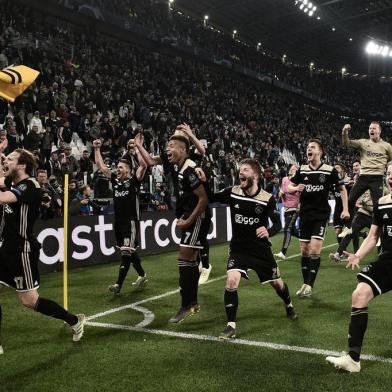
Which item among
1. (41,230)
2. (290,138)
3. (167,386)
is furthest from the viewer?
(290,138)

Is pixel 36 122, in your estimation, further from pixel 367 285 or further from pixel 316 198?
pixel 367 285

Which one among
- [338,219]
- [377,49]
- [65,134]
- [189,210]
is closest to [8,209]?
[189,210]

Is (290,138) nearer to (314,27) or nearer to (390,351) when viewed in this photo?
(314,27)

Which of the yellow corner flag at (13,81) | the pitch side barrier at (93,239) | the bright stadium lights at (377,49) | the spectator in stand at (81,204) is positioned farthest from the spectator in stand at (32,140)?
the bright stadium lights at (377,49)

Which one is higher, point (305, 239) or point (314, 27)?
point (314, 27)

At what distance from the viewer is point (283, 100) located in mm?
41500

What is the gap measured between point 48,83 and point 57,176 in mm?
5867

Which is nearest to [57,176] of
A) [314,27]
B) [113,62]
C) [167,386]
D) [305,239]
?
[305,239]

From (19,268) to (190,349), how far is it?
6.05ft

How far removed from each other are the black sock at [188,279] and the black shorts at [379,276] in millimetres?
2227

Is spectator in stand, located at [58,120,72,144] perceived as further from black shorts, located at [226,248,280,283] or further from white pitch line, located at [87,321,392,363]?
black shorts, located at [226,248,280,283]

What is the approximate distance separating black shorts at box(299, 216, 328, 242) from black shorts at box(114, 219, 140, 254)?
259cm

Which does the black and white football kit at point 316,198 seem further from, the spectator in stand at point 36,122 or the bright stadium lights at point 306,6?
the bright stadium lights at point 306,6

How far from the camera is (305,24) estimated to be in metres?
40.2
